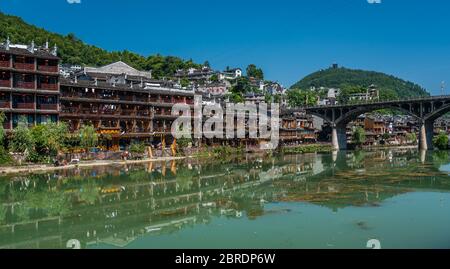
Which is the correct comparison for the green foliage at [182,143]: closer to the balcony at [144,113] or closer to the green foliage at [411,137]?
the balcony at [144,113]

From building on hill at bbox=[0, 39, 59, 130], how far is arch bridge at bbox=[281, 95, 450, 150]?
4897cm

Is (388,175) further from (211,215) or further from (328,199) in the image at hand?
(211,215)

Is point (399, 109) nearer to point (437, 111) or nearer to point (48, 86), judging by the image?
point (437, 111)

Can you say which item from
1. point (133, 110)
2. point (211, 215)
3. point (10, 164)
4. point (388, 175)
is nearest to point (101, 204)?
point (211, 215)

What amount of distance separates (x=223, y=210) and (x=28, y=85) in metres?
31.9

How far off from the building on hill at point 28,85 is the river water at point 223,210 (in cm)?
1121

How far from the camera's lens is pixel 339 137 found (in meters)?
102

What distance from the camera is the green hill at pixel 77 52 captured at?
340 feet

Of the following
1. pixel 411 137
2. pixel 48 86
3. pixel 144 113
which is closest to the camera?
pixel 48 86

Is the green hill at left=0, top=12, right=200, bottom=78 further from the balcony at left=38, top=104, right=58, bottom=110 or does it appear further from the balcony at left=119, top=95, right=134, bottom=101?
the balcony at left=38, top=104, right=58, bottom=110

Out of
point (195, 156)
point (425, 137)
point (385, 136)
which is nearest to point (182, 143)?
point (195, 156)

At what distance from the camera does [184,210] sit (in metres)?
27.5
